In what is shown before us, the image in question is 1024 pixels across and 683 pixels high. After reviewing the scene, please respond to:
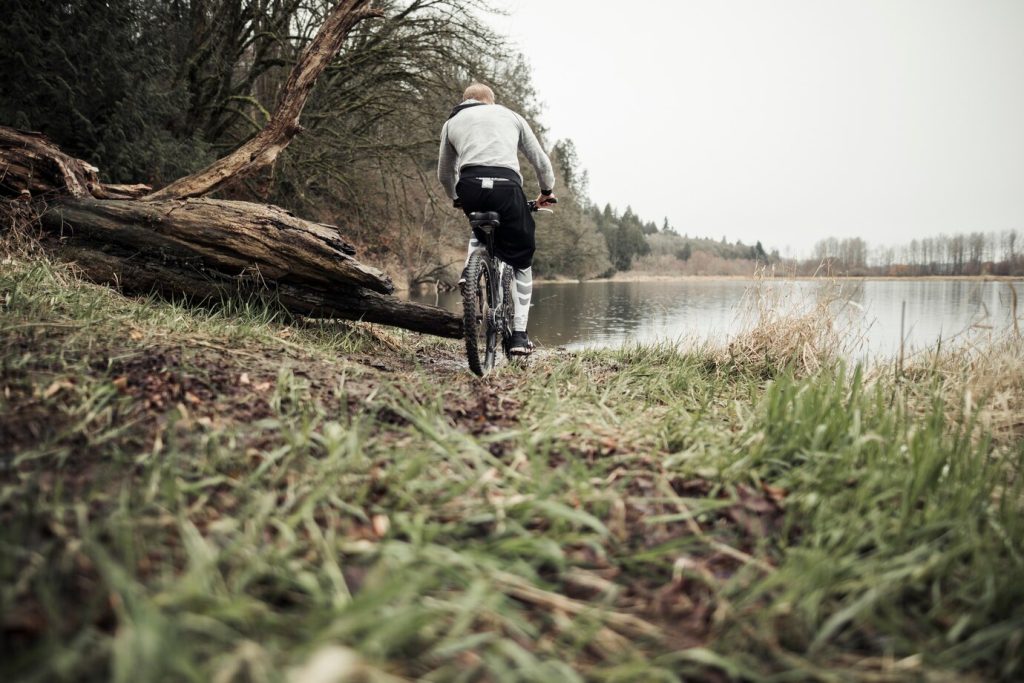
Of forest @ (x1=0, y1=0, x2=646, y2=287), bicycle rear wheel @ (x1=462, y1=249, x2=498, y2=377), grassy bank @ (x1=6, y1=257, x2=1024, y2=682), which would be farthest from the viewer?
forest @ (x1=0, y1=0, x2=646, y2=287)

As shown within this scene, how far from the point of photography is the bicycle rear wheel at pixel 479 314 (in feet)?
12.0

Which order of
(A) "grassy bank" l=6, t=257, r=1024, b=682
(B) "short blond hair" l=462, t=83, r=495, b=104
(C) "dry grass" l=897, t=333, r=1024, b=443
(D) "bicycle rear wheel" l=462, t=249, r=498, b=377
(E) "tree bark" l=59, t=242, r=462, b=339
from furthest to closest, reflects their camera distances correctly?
(B) "short blond hair" l=462, t=83, r=495, b=104 < (E) "tree bark" l=59, t=242, r=462, b=339 < (D) "bicycle rear wheel" l=462, t=249, r=498, b=377 < (C) "dry grass" l=897, t=333, r=1024, b=443 < (A) "grassy bank" l=6, t=257, r=1024, b=682

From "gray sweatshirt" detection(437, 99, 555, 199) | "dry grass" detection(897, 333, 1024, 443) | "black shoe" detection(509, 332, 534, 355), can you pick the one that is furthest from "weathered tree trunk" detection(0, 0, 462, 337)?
Result: "dry grass" detection(897, 333, 1024, 443)

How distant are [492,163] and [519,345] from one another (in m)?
1.51

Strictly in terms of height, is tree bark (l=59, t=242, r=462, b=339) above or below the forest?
below

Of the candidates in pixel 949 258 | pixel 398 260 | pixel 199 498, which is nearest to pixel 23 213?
pixel 199 498

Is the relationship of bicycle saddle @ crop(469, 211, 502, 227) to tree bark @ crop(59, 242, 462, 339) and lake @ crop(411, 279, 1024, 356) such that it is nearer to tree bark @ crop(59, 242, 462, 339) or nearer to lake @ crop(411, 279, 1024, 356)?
tree bark @ crop(59, 242, 462, 339)

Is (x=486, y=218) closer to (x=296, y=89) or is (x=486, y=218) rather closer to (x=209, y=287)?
(x=209, y=287)

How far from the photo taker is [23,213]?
12.9 ft

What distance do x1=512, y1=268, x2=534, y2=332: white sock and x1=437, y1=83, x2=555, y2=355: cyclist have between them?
0.43ft

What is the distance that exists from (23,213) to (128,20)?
365 centimetres

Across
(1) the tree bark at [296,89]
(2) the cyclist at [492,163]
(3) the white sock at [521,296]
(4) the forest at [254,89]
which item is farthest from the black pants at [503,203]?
(4) the forest at [254,89]

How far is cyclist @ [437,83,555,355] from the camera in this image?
400cm

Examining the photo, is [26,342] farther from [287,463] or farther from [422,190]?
[422,190]
